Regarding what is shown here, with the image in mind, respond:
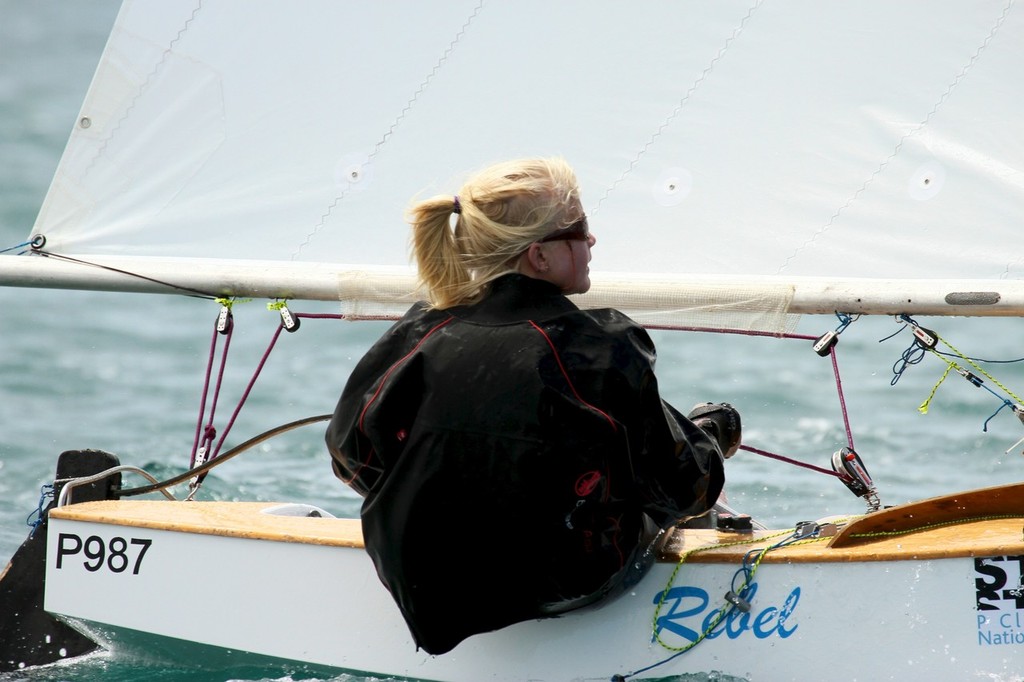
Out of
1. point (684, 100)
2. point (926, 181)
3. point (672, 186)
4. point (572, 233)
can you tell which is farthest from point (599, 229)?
point (572, 233)

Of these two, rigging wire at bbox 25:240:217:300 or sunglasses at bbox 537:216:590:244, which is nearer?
sunglasses at bbox 537:216:590:244

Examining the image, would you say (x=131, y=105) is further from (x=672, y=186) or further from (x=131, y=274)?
(x=672, y=186)

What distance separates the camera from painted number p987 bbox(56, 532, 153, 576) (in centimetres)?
229

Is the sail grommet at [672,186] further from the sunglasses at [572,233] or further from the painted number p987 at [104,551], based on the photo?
the painted number p987 at [104,551]

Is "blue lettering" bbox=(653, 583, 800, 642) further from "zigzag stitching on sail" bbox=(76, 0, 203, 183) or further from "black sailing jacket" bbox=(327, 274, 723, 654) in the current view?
"zigzag stitching on sail" bbox=(76, 0, 203, 183)

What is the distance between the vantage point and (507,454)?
1.76 meters

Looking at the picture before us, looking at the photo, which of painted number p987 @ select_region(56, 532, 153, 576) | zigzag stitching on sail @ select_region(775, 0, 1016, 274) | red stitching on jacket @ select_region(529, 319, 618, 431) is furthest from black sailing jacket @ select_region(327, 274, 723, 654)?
zigzag stitching on sail @ select_region(775, 0, 1016, 274)

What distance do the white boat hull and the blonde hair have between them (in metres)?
0.56

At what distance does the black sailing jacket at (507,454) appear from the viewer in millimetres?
1746

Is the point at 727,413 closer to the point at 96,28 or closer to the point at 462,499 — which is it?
the point at 462,499

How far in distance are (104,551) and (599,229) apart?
1.15 meters

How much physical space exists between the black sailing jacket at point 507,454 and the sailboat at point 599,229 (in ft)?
0.66

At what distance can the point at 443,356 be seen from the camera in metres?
1.77

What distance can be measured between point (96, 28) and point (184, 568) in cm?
831
